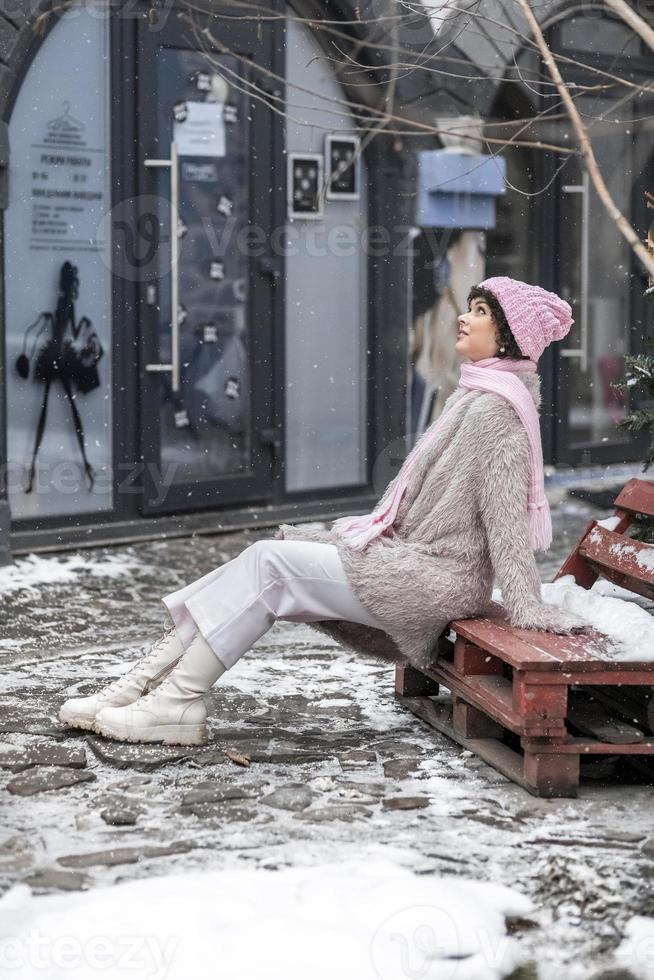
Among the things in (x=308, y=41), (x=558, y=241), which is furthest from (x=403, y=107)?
(x=558, y=241)

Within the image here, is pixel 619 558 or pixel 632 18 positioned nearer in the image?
pixel 632 18

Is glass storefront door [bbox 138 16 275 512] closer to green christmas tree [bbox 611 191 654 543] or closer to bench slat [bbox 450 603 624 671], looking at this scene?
green christmas tree [bbox 611 191 654 543]

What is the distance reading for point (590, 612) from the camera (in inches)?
199

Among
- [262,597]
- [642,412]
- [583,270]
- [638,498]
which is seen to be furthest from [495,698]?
[583,270]

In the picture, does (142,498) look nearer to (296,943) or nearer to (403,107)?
(403,107)

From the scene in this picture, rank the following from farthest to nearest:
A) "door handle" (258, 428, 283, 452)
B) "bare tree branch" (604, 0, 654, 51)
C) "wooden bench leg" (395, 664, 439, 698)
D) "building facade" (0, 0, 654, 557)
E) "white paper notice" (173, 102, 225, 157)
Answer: "door handle" (258, 428, 283, 452)
"white paper notice" (173, 102, 225, 157)
"building facade" (0, 0, 654, 557)
"wooden bench leg" (395, 664, 439, 698)
"bare tree branch" (604, 0, 654, 51)

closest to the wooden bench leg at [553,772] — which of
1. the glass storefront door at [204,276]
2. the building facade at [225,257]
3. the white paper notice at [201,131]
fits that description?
the building facade at [225,257]

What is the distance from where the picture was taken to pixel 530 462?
4.93 metres

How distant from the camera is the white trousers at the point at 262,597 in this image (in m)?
4.89

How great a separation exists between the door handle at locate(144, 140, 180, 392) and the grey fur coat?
174 inches

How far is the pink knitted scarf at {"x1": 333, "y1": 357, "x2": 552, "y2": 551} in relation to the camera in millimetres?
4910

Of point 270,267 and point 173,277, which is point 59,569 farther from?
point 270,267

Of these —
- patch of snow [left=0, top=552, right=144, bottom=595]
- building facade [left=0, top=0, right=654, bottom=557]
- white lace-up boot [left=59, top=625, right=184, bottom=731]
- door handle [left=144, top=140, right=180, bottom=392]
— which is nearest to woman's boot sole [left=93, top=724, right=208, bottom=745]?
white lace-up boot [left=59, top=625, right=184, bottom=731]

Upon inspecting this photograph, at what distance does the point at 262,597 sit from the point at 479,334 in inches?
43.1
